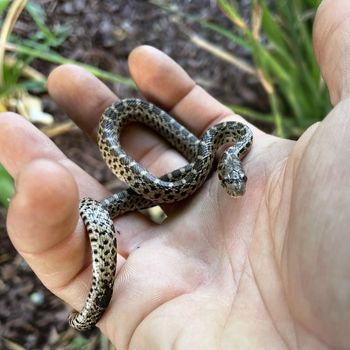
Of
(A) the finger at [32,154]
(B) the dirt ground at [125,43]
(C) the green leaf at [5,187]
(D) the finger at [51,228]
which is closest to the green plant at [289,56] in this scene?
(B) the dirt ground at [125,43]

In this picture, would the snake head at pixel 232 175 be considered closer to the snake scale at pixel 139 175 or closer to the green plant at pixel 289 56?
the snake scale at pixel 139 175

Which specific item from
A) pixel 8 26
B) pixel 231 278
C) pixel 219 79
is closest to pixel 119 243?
pixel 231 278

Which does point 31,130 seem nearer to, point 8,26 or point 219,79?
point 8,26

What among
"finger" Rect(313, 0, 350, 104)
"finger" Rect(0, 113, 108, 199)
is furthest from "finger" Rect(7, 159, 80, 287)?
"finger" Rect(313, 0, 350, 104)

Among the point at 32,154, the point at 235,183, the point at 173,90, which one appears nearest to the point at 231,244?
the point at 235,183

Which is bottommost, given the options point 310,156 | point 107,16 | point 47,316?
point 47,316

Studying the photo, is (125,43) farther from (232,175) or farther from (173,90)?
(232,175)

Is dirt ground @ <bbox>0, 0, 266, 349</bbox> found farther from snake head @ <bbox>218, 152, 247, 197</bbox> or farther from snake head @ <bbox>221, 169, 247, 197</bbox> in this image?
snake head @ <bbox>221, 169, 247, 197</bbox>
